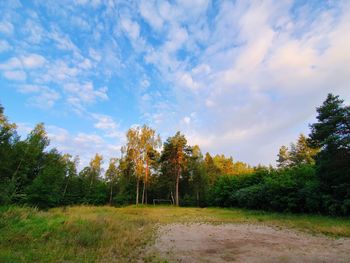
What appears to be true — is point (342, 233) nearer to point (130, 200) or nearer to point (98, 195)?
point (130, 200)

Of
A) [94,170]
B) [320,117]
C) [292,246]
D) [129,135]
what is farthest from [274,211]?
[94,170]

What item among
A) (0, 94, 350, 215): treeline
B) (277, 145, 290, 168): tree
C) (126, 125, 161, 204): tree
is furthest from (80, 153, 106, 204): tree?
(277, 145, 290, 168): tree

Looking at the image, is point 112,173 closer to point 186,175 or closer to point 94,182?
point 94,182

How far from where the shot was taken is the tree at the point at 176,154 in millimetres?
39156

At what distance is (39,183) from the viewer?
1089 inches

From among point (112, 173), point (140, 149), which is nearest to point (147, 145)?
point (140, 149)

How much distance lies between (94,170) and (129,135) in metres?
18.2

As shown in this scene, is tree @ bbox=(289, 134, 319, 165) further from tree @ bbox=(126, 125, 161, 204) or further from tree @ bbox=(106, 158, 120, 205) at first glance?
tree @ bbox=(106, 158, 120, 205)

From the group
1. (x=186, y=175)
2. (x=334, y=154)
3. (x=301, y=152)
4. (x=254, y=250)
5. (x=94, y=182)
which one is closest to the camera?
(x=254, y=250)

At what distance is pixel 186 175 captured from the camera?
44750 mm

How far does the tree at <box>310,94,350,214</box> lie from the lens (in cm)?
1541

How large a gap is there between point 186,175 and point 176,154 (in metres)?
7.51

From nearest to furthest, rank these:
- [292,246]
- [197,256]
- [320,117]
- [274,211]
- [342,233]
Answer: [197,256]
[292,246]
[342,233]
[320,117]
[274,211]

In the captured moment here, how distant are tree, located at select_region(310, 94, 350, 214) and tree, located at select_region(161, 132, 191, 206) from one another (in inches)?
943
